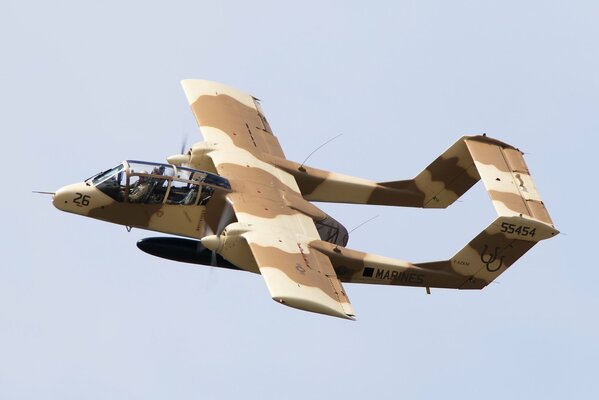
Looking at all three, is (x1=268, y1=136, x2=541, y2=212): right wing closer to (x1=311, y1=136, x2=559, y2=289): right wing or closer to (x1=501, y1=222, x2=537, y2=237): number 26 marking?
(x1=311, y1=136, x2=559, y2=289): right wing

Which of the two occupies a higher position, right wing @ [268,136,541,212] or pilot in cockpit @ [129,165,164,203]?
right wing @ [268,136,541,212]

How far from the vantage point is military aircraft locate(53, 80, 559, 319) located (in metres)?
49.6

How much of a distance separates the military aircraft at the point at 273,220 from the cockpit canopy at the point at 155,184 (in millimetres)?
31

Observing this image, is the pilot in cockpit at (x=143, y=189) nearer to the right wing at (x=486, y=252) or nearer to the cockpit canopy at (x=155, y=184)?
the cockpit canopy at (x=155, y=184)

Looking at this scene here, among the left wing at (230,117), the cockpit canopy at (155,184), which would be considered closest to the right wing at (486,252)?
the cockpit canopy at (155,184)

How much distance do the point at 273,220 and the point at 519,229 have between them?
7474 millimetres

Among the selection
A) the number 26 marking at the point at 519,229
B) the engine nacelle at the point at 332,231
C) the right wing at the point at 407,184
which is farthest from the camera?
the right wing at the point at 407,184

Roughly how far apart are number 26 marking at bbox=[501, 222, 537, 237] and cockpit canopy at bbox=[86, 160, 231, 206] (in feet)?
29.0

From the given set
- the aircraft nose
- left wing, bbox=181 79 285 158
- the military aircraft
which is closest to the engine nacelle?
the military aircraft

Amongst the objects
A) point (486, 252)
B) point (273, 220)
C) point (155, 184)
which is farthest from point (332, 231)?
point (155, 184)

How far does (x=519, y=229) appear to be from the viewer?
5153cm

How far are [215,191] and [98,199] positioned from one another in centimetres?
359

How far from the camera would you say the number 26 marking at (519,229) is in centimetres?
5150

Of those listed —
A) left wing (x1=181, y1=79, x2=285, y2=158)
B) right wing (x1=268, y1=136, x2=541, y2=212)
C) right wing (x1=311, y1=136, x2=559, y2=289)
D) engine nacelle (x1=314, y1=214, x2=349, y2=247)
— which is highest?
left wing (x1=181, y1=79, x2=285, y2=158)
